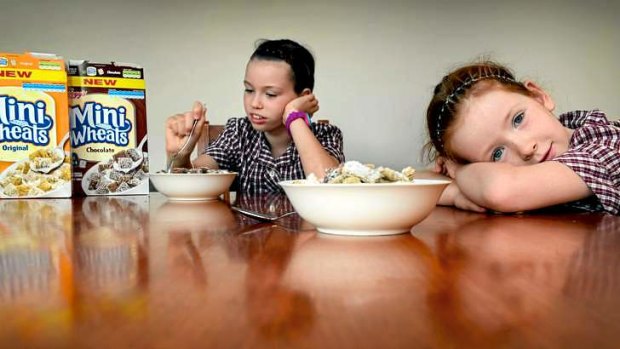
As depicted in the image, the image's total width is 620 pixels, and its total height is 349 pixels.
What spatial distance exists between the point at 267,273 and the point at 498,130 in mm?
712

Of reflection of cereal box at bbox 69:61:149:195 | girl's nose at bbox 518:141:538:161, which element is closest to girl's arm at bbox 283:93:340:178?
reflection of cereal box at bbox 69:61:149:195

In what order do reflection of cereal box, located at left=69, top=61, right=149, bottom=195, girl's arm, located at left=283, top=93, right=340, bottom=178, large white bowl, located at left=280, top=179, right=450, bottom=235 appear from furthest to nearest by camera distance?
girl's arm, located at left=283, top=93, right=340, bottom=178 < reflection of cereal box, located at left=69, top=61, right=149, bottom=195 < large white bowl, located at left=280, top=179, right=450, bottom=235

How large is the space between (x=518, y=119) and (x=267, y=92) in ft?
2.40

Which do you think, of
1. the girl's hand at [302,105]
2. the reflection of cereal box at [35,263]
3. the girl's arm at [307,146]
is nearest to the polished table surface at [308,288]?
the reflection of cereal box at [35,263]

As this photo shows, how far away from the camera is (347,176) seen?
539 millimetres

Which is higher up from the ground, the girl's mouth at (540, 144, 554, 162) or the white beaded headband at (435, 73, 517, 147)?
the white beaded headband at (435, 73, 517, 147)

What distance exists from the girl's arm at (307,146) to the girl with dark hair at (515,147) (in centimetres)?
30

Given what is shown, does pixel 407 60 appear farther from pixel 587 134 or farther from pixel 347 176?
pixel 347 176

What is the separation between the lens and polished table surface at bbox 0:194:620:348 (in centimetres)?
22

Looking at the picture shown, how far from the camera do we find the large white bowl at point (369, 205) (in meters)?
0.49

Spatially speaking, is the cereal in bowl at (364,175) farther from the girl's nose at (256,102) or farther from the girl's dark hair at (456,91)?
the girl's nose at (256,102)

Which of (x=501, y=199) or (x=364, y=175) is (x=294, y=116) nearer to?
(x=501, y=199)

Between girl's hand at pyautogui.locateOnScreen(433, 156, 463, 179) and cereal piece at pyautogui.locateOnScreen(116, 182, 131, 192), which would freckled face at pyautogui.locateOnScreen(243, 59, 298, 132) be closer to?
cereal piece at pyautogui.locateOnScreen(116, 182, 131, 192)

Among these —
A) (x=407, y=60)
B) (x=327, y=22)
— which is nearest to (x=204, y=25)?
(x=327, y=22)
